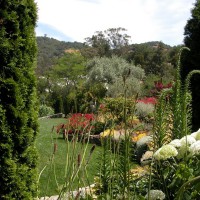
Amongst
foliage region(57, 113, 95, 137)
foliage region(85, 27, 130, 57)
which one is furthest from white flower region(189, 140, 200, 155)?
foliage region(85, 27, 130, 57)

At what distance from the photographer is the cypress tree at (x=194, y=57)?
5748mm

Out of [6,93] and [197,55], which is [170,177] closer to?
[6,93]

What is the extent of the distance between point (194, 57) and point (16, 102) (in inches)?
161

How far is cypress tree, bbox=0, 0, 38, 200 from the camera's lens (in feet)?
9.09

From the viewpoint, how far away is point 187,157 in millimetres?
1627

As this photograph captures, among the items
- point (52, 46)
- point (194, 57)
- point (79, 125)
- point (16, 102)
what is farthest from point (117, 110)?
point (52, 46)

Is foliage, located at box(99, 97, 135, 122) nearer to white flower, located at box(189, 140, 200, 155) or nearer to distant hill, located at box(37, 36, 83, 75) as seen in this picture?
white flower, located at box(189, 140, 200, 155)

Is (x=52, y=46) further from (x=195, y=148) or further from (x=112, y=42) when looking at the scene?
(x=195, y=148)

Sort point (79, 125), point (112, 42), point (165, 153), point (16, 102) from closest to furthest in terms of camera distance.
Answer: point (79, 125), point (165, 153), point (16, 102), point (112, 42)

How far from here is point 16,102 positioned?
111 inches

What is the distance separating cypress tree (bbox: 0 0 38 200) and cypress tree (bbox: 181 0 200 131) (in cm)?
334

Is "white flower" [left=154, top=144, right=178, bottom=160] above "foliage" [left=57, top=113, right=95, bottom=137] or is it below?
below

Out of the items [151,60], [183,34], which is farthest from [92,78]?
[151,60]

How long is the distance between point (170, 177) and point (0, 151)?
1531 mm
